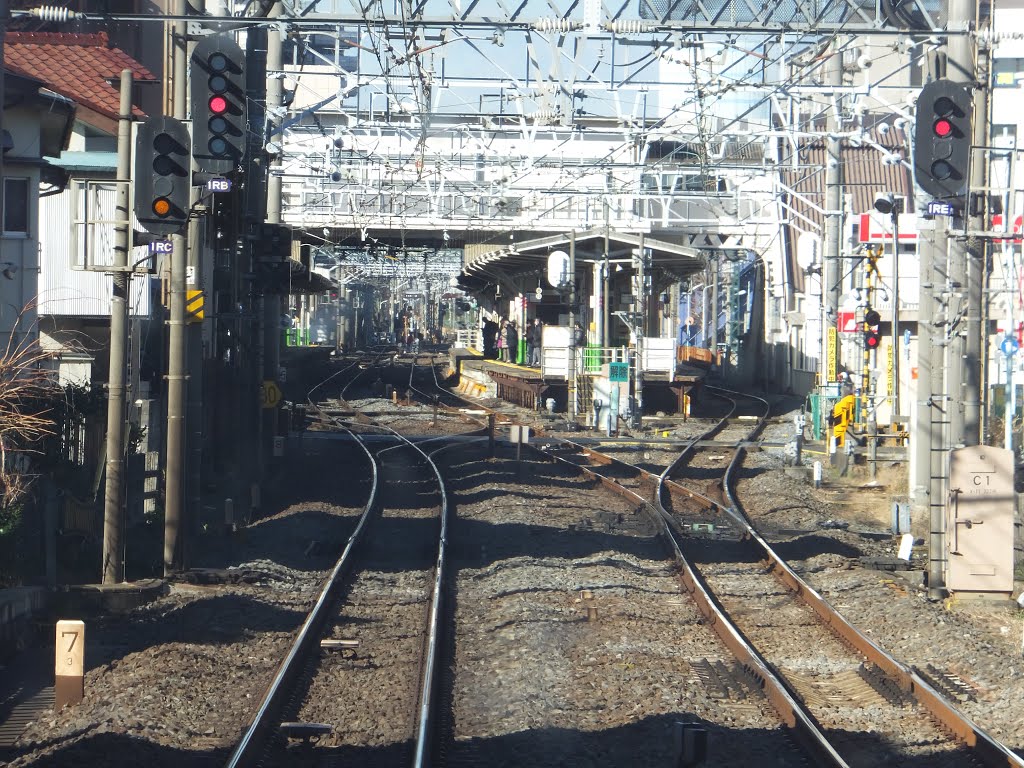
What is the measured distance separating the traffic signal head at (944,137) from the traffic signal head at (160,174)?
5.53 m

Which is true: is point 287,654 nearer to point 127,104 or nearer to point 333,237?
point 127,104

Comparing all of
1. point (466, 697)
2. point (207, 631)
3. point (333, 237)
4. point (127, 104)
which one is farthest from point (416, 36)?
point (333, 237)

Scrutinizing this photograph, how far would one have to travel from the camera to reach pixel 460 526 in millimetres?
12914

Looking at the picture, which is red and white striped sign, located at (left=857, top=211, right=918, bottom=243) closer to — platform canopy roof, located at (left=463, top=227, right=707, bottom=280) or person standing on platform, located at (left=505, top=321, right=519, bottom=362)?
platform canopy roof, located at (left=463, top=227, right=707, bottom=280)

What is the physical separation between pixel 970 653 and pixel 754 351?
109 feet

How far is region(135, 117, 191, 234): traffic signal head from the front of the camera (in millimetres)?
9055

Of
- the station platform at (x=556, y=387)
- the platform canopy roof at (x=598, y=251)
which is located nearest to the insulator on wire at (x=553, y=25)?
the platform canopy roof at (x=598, y=251)

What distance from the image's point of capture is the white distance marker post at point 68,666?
21.2ft

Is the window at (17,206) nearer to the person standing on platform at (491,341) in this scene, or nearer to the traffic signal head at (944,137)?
the traffic signal head at (944,137)

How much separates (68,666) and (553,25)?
262 inches

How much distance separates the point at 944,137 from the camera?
8797mm

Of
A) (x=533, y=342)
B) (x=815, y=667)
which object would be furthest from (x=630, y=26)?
(x=533, y=342)

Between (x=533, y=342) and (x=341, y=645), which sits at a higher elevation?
(x=533, y=342)

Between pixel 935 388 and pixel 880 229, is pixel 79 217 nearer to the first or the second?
pixel 935 388
